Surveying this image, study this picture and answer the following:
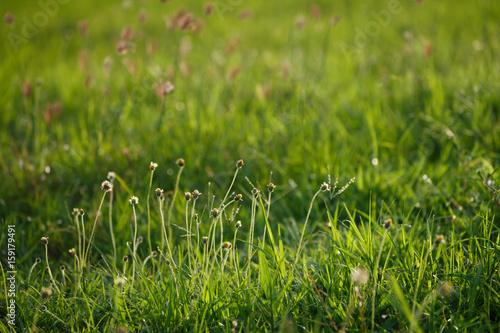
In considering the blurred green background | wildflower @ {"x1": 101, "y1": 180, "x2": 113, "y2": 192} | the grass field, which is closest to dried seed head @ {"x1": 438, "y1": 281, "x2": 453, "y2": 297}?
the grass field

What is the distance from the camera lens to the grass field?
1403 millimetres

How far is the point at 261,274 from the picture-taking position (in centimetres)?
147

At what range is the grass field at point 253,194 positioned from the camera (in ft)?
4.60

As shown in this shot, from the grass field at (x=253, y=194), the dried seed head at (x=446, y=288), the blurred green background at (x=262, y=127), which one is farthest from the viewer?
the blurred green background at (x=262, y=127)

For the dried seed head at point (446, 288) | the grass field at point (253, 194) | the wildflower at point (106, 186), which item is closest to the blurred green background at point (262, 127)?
the grass field at point (253, 194)

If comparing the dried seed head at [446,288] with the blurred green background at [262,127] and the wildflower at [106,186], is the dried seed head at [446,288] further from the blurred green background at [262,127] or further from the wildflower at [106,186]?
the wildflower at [106,186]

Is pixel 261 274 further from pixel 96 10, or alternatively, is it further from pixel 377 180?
pixel 96 10

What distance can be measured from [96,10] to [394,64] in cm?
522

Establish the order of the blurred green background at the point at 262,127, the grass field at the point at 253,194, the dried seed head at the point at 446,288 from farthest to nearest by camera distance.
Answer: the blurred green background at the point at 262,127 < the grass field at the point at 253,194 < the dried seed head at the point at 446,288

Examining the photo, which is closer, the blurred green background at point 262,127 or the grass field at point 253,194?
the grass field at point 253,194

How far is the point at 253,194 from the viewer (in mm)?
1445

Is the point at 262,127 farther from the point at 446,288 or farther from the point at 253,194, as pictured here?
the point at 446,288

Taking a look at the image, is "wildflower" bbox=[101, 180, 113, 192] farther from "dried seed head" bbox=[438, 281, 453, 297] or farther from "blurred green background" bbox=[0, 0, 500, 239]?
"dried seed head" bbox=[438, 281, 453, 297]

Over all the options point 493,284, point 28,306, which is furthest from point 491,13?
point 28,306
